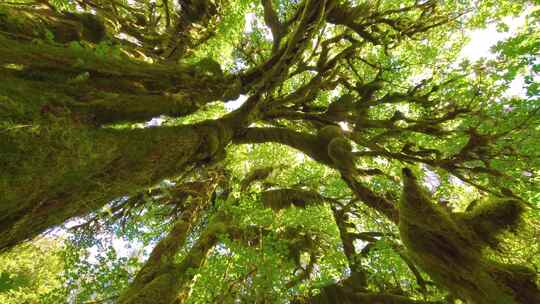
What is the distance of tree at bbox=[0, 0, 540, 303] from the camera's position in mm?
2775

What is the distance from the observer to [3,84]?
256cm

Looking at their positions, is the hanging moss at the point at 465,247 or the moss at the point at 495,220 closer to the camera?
the hanging moss at the point at 465,247

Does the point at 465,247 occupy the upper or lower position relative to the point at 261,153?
lower

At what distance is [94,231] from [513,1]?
46.0 ft

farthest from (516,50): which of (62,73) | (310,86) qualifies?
(62,73)

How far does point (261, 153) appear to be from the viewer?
10.7 meters

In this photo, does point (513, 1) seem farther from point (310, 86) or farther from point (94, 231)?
point (94, 231)

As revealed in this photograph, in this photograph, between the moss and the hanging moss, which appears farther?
the moss

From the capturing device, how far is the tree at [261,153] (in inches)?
109

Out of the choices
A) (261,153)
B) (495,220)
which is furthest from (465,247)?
(261,153)

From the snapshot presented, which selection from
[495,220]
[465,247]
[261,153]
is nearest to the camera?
[465,247]

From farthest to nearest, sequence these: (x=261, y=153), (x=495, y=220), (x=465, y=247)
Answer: (x=261, y=153) → (x=495, y=220) → (x=465, y=247)

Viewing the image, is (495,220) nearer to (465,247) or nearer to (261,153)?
(465,247)

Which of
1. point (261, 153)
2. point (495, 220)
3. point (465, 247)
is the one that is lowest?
point (465, 247)
